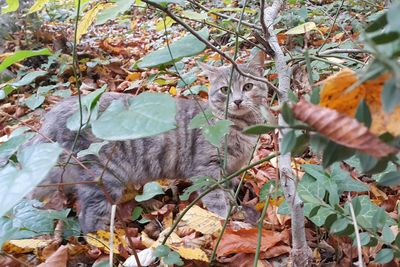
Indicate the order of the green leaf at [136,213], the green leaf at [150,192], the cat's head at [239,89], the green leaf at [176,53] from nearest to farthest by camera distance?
the green leaf at [176,53], the green leaf at [150,192], the green leaf at [136,213], the cat's head at [239,89]

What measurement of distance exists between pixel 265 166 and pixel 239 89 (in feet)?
1.88

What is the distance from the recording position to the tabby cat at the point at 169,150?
244cm

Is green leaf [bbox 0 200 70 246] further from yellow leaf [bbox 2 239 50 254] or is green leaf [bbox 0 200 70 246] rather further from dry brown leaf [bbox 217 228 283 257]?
dry brown leaf [bbox 217 228 283 257]

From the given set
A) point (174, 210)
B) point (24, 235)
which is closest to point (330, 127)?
point (24, 235)

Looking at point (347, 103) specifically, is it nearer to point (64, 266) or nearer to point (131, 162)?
point (64, 266)

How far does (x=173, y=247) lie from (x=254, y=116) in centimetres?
144

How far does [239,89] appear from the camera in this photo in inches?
110

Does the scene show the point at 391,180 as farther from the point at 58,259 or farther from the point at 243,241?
the point at 58,259

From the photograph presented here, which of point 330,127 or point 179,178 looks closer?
point 330,127

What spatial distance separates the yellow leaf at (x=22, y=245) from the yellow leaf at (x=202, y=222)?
0.67 metres

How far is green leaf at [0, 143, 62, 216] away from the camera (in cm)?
55

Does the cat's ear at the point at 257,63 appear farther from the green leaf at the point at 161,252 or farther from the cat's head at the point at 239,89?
the green leaf at the point at 161,252

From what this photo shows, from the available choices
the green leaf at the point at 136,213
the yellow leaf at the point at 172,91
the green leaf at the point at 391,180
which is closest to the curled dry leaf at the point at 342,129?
the green leaf at the point at 391,180

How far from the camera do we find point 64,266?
172cm
